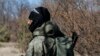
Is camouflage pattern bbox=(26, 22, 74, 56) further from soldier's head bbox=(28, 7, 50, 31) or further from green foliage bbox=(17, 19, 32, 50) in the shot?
green foliage bbox=(17, 19, 32, 50)

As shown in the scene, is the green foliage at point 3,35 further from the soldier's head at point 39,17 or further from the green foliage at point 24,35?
the soldier's head at point 39,17

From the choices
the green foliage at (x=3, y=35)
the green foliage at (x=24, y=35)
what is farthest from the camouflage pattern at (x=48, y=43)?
the green foliage at (x=3, y=35)

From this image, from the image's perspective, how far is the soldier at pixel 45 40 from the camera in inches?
181

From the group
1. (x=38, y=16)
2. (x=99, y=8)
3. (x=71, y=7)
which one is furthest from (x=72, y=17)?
(x=38, y=16)

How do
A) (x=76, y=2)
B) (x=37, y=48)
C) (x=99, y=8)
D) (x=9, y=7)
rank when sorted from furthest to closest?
1. (x=9, y=7)
2. (x=76, y=2)
3. (x=99, y=8)
4. (x=37, y=48)

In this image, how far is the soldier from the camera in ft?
15.1

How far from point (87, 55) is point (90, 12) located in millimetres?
1787

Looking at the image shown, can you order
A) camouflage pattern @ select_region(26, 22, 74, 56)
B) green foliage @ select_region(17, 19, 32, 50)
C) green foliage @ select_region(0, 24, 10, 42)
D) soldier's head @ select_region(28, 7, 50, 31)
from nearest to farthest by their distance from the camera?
camouflage pattern @ select_region(26, 22, 74, 56)
soldier's head @ select_region(28, 7, 50, 31)
green foliage @ select_region(17, 19, 32, 50)
green foliage @ select_region(0, 24, 10, 42)

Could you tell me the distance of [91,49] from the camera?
11.2 metres

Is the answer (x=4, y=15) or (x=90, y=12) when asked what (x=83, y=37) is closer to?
(x=90, y=12)

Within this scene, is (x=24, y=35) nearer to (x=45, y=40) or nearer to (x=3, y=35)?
(x=45, y=40)

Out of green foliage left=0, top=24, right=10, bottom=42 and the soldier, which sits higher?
green foliage left=0, top=24, right=10, bottom=42

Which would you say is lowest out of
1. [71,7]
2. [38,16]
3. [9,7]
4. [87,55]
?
[87,55]

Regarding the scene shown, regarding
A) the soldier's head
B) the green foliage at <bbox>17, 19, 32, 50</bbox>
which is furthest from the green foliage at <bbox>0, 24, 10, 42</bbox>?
the soldier's head
